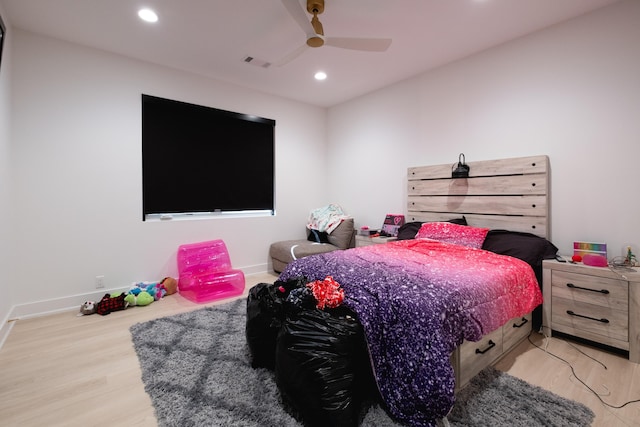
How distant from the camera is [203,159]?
3.79 metres

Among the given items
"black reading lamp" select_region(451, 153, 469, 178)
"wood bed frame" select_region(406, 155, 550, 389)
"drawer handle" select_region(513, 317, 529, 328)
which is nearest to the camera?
"drawer handle" select_region(513, 317, 529, 328)

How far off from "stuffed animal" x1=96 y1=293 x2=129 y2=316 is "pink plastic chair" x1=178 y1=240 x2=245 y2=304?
0.58 metres

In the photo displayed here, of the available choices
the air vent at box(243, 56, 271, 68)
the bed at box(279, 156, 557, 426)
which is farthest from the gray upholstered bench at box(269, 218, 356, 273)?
the air vent at box(243, 56, 271, 68)

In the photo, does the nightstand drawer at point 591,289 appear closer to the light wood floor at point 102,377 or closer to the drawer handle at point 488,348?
the light wood floor at point 102,377

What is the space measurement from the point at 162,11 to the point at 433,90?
2.96 metres

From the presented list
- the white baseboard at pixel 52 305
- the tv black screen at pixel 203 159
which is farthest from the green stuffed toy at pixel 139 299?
the tv black screen at pixel 203 159

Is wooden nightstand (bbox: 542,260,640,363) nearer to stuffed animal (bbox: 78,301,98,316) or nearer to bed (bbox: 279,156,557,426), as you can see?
bed (bbox: 279,156,557,426)

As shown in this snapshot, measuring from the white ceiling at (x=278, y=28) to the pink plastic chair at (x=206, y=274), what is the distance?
7.34ft

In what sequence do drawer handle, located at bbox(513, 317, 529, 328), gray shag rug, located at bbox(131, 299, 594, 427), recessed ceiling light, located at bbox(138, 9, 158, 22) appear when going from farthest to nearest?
1. recessed ceiling light, located at bbox(138, 9, 158, 22)
2. drawer handle, located at bbox(513, 317, 529, 328)
3. gray shag rug, located at bbox(131, 299, 594, 427)

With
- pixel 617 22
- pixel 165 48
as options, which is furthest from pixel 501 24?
pixel 165 48

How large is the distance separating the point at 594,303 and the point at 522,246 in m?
0.60

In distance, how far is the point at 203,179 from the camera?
150 inches

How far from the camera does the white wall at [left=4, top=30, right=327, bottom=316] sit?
2.73 m

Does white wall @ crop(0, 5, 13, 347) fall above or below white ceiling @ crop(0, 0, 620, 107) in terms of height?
below
